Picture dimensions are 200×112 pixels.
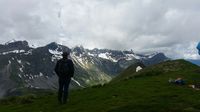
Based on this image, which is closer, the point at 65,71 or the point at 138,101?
the point at 138,101

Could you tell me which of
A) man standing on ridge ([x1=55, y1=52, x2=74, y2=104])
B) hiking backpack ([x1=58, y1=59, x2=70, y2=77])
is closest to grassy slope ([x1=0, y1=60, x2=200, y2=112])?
man standing on ridge ([x1=55, y1=52, x2=74, y2=104])

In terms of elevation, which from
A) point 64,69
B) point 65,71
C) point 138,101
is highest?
point 64,69

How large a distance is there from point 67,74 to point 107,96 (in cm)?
567

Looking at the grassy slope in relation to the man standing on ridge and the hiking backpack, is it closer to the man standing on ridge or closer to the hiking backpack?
the man standing on ridge

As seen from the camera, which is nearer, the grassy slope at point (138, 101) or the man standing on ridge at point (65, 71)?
the grassy slope at point (138, 101)

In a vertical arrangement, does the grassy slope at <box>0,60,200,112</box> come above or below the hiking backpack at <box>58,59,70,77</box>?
below

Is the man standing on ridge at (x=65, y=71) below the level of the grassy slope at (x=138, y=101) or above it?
above

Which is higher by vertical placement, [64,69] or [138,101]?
[64,69]

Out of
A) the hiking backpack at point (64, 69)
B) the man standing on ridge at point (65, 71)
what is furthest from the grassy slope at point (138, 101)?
the hiking backpack at point (64, 69)

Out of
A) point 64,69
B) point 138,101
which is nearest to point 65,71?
point 64,69

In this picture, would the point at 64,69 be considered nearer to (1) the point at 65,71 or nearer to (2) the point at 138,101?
(1) the point at 65,71

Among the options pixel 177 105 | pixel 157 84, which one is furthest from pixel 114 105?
pixel 157 84

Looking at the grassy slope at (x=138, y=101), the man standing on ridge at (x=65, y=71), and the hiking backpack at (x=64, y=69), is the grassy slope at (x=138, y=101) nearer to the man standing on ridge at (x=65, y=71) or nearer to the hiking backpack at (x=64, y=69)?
the man standing on ridge at (x=65, y=71)

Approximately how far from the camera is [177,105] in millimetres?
34062
